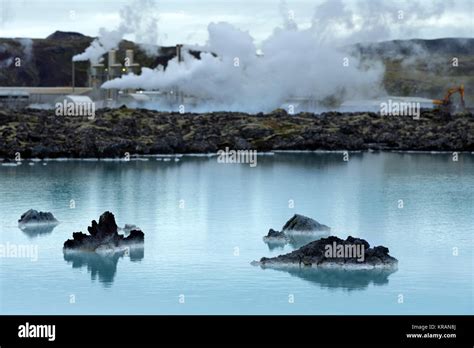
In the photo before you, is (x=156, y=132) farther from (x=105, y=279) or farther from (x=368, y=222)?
(x=105, y=279)

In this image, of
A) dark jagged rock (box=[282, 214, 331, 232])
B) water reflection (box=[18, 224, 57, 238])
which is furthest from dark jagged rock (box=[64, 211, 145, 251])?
dark jagged rock (box=[282, 214, 331, 232])

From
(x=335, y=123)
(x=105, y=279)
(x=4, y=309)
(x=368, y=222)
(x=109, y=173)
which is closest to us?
(x=4, y=309)

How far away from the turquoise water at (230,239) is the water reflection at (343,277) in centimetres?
6

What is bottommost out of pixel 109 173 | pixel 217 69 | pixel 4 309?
pixel 4 309

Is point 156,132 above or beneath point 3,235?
above

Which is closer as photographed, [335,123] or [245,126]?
[245,126]

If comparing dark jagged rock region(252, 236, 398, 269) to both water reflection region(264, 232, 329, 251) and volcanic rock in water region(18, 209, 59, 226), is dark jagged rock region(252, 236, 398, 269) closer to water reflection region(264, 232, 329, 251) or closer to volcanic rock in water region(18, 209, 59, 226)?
water reflection region(264, 232, 329, 251)

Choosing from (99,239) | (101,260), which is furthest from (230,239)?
(101,260)

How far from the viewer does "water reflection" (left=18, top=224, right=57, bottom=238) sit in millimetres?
38312

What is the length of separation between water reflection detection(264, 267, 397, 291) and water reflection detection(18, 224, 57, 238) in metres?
11.2

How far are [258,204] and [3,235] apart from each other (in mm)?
14197

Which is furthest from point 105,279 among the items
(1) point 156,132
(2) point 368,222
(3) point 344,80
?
(3) point 344,80

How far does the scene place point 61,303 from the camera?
27.0 metres

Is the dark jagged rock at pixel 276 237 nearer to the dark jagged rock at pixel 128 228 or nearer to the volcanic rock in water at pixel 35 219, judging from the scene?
the dark jagged rock at pixel 128 228
